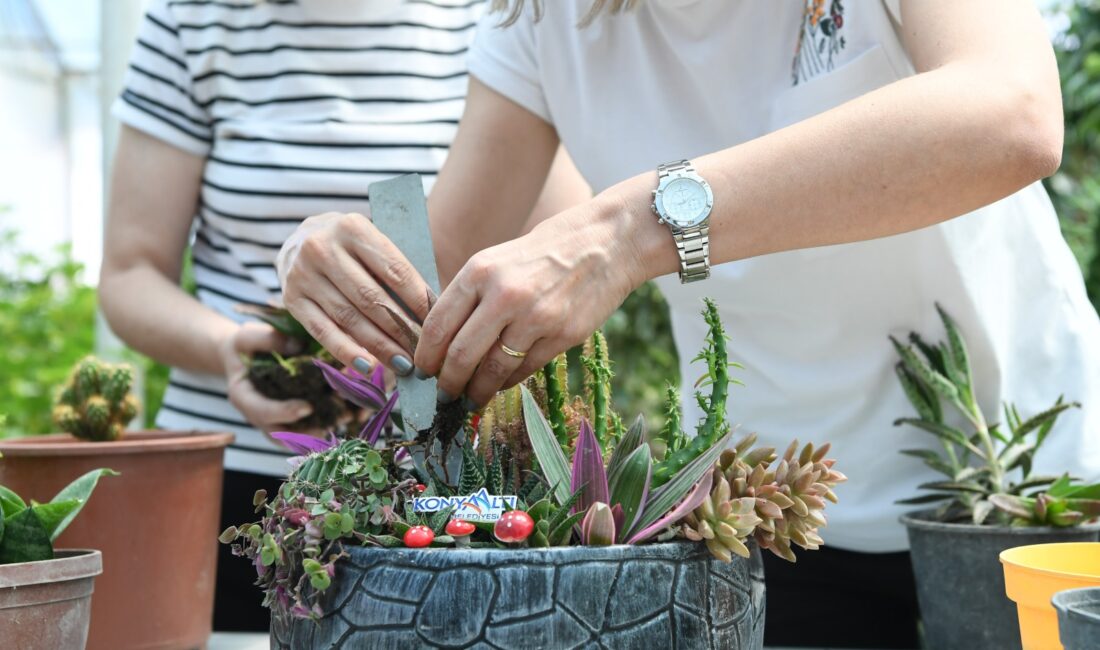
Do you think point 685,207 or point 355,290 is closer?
point 685,207

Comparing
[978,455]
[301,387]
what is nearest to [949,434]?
[978,455]

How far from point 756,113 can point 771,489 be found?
629 mm

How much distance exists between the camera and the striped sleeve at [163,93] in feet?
5.33

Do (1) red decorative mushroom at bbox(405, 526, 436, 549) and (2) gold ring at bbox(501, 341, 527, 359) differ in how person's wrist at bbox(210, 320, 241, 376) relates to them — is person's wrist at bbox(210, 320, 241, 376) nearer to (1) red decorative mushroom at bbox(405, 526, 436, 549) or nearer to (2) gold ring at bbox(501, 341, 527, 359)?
(2) gold ring at bbox(501, 341, 527, 359)

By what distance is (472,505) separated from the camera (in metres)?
0.72

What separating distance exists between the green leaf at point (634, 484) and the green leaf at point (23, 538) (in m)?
0.46

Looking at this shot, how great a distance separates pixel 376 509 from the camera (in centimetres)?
73

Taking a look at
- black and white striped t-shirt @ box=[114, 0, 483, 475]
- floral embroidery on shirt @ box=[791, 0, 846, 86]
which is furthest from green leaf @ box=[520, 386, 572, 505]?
black and white striped t-shirt @ box=[114, 0, 483, 475]

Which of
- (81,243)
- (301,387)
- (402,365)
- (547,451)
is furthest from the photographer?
(81,243)

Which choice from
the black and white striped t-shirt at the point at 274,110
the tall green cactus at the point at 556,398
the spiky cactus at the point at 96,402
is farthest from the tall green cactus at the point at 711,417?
the black and white striped t-shirt at the point at 274,110

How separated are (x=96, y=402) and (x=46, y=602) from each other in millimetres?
382

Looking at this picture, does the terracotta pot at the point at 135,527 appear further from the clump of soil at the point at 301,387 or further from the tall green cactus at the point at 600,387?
the tall green cactus at the point at 600,387

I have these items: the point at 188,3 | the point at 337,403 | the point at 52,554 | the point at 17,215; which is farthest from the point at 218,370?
the point at 17,215

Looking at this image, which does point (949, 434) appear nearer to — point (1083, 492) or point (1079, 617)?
point (1083, 492)
